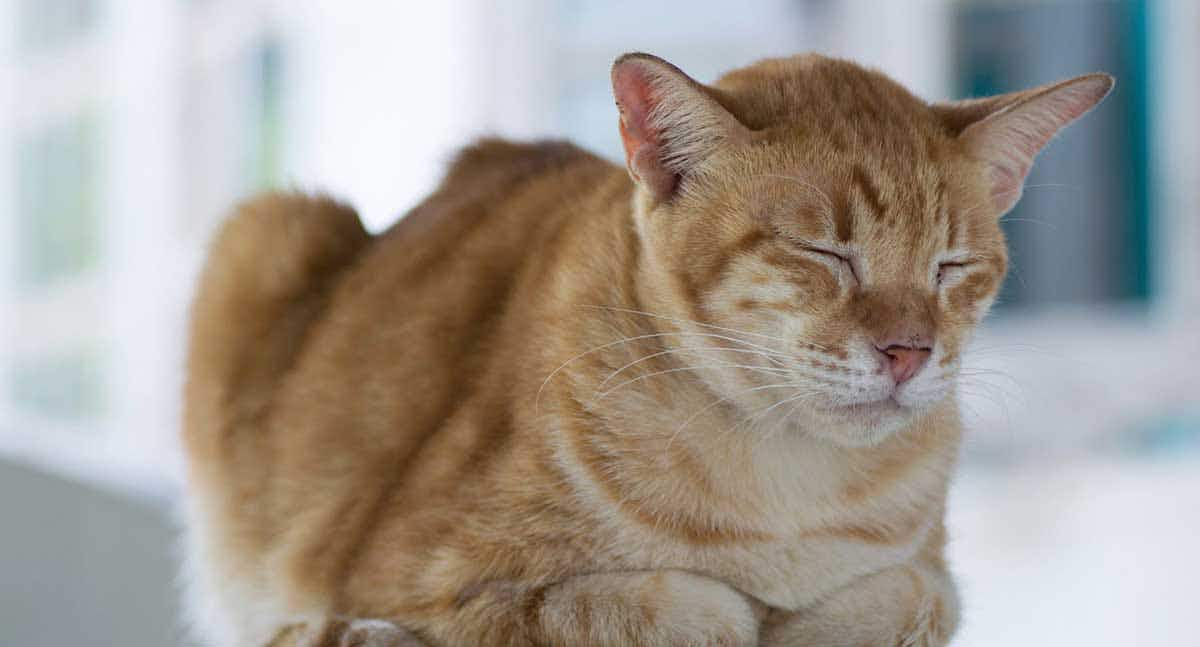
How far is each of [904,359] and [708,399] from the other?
177mm

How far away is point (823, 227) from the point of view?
101 cm

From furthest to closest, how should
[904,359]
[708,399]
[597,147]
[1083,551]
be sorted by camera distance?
[1083,551]
[597,147]
[708,399]
[904,359]

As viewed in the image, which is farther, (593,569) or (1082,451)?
(1082,451)

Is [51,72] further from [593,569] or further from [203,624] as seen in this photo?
[593,569]

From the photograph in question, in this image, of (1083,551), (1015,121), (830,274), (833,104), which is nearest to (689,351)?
(830,274)

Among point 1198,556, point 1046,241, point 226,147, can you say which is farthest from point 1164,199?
point 226,147

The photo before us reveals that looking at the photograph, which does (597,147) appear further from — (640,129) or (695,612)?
(695,612)

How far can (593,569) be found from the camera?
105cm

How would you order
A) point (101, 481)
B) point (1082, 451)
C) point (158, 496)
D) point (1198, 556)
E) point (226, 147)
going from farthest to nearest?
point (1082, 451) < point (226, 147) < point (1198, 556) < point (158, 496) < point (101, 481)

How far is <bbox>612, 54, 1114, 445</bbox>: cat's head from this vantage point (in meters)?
1.00

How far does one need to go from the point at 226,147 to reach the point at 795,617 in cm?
251

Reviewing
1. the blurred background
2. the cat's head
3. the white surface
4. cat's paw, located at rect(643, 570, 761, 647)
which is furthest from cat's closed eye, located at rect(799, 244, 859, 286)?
the blurred background

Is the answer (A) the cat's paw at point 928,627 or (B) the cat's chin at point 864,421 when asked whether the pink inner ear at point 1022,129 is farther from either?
(A) the cat's paw at point 928,627

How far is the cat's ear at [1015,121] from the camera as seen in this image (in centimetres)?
110
